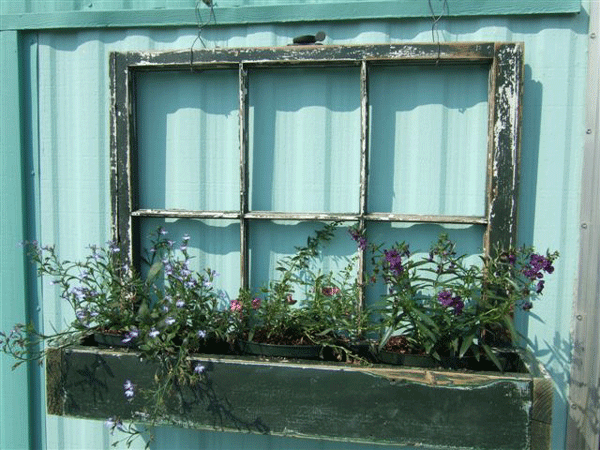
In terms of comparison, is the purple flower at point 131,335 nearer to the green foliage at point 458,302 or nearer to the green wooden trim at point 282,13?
the green foliage at point 458,302

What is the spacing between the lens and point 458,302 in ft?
6.22

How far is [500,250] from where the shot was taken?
2.06 meters

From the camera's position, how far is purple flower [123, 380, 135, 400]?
6.29 feet

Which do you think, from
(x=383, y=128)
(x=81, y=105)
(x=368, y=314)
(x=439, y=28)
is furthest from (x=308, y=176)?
(x=81, y=105)

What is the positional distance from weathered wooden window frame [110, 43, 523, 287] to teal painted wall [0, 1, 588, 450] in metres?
0.12

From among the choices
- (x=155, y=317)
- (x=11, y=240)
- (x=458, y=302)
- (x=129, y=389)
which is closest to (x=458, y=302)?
(x=458, y=302)

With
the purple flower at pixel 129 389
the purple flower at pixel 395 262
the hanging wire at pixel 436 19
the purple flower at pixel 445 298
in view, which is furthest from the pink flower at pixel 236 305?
the hanging wire at pixel 436 19

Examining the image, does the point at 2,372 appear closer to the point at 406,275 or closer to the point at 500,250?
the point at 406,275

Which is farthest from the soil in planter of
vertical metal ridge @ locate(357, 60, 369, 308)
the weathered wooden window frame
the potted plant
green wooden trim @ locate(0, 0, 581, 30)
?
green wooden trim @ locate(0, 0, 581, 30)

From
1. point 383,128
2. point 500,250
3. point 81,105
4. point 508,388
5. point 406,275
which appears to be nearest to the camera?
point 508,388

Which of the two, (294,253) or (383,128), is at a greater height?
(383,128)

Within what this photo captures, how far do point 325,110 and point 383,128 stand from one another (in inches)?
9.1

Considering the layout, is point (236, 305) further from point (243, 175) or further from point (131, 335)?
point (243, 175)

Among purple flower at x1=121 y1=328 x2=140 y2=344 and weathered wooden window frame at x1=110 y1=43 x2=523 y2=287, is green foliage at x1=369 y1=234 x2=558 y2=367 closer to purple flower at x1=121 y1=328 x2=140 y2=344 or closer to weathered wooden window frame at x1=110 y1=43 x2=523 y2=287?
weathered wooden window frame at x1=110 y1=43 x2=523 y2=287
